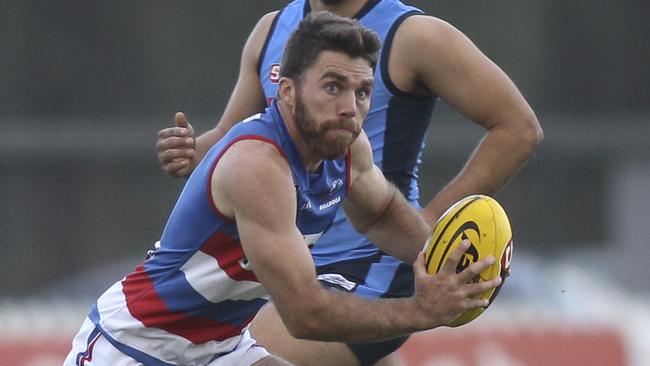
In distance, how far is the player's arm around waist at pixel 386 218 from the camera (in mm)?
5918

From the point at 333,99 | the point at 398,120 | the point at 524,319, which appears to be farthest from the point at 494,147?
the point at 524,319

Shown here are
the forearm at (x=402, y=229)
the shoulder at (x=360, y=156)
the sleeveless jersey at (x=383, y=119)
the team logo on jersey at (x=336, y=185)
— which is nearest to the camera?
the team logo on jersey at (x=336, y=185)

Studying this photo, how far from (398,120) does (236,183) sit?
1.19 meters

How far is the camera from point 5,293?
16766 mm

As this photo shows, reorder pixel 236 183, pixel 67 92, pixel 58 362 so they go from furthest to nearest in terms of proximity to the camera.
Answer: pixel 67 92 → pixel 58 362 → pixel 236 183

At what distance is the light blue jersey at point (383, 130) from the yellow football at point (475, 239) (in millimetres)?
756

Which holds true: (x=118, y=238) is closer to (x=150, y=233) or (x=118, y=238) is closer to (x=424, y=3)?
(x=150, y=233)

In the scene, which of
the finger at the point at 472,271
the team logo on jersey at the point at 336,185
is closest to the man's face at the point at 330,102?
the team logo on jersey at the point at 336,185

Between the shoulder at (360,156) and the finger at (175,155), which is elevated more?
the shoulder at (360,156)

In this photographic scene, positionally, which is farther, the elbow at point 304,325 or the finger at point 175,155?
the finger at point 175,155

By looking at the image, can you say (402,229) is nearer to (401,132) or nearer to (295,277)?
(401,132)

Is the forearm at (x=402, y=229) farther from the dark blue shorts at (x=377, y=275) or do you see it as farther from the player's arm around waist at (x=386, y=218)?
the dark blue shorts at (x=377, y=275)

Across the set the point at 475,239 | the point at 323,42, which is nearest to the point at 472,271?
the point at 475,239

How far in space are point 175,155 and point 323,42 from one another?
1162 mm
